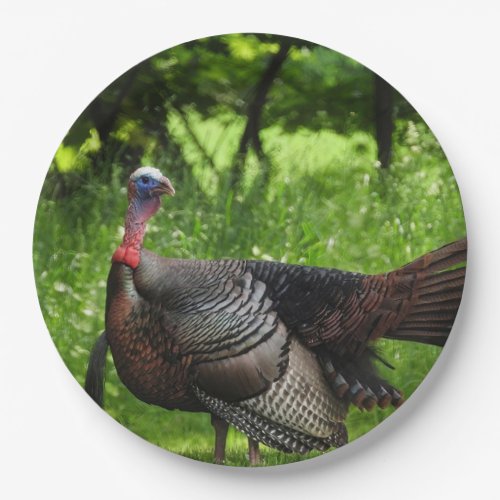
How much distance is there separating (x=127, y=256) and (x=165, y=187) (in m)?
0.15

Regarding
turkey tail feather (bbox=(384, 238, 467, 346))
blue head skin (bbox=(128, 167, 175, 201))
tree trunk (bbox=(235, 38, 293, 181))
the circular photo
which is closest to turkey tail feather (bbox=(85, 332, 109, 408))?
the circular photo

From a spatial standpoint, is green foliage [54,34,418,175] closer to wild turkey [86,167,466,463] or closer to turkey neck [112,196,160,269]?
turkey neck [112,196,160,269]

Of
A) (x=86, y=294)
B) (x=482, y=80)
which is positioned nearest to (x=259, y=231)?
(x=86, y=294)

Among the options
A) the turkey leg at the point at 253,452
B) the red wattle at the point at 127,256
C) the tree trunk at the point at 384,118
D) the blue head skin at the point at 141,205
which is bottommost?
the turkey leg at the point at 253,452

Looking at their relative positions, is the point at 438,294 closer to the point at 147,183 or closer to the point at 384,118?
the point at 384,118

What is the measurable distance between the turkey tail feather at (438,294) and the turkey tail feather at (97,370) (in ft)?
1.80

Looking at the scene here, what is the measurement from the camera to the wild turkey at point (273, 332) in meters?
1.36

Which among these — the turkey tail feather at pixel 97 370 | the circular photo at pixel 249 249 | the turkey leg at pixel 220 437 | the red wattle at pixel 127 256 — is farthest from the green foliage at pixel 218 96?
the turkey leg at pixel 220 437

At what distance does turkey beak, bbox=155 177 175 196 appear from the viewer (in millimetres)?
1420

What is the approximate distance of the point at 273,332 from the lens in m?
1.37

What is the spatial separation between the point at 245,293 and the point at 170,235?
18 cm

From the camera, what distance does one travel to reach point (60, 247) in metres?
1.44

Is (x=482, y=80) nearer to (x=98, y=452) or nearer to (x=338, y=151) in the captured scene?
(x=338, y=151)

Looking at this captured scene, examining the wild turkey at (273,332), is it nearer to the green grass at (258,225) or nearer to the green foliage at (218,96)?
the green grass at (258,225)
